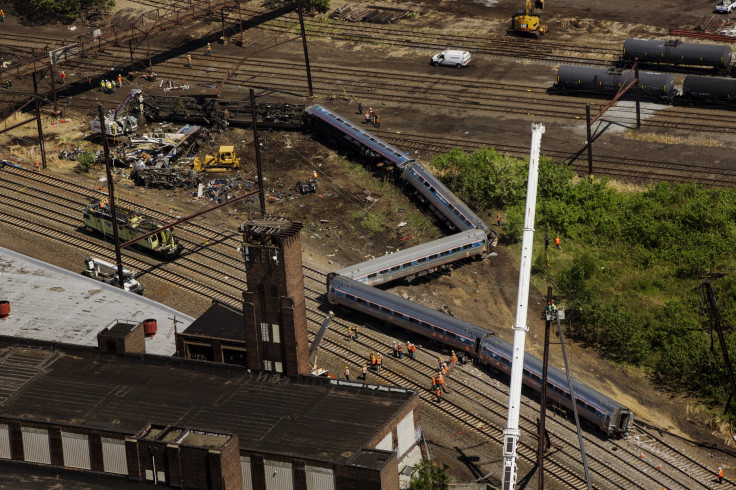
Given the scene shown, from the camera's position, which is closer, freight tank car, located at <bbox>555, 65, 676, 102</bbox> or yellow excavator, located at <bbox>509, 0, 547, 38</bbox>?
freight tank car, located at <bbox>555, 65, 676, 102</bbox>

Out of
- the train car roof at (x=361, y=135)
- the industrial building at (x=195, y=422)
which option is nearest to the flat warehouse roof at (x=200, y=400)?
the industrial building at (x=195, y=422)

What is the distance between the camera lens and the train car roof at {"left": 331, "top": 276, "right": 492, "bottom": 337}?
62125 millimetres

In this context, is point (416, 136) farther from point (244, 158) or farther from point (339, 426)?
point (339, 426)

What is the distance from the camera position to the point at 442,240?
69.8 metres

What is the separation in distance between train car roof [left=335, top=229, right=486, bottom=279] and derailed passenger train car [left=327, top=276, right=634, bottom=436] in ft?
4.74

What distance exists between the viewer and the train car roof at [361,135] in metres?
79.8

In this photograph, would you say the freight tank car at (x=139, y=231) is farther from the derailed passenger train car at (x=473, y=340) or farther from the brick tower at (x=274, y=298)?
the brick tower at (x=274, y=298)

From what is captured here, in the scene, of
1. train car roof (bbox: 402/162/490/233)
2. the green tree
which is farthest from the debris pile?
the green tree

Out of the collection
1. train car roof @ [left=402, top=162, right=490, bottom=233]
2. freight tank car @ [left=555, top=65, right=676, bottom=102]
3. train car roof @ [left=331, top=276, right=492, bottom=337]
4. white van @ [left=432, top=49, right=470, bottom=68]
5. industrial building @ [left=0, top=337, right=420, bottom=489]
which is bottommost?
train car roof @ [left=331, top=276, right=492, bottom=337]

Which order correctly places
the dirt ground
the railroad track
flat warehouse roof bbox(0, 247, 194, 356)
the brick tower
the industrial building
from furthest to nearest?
1. the dirt ground
2. flat warehouse roof bbox(0, 247, 194, 356)
3. the railroad track
4. the brick tower
5. the industrial building

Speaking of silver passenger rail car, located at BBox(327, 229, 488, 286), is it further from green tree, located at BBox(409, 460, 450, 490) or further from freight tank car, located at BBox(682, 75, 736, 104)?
freight tank car, located at BBox(682, 75, 736, 104)

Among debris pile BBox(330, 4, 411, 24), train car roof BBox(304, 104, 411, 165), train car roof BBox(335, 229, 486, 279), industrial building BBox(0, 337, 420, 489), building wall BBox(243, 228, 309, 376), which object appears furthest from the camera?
debris pile BBox(330, 4, 411, 24)

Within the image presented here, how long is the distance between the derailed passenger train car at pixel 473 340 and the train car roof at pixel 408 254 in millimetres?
1446

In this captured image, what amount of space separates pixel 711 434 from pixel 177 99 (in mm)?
51658
